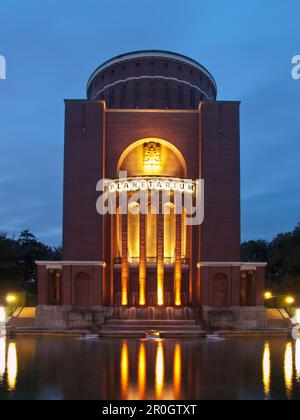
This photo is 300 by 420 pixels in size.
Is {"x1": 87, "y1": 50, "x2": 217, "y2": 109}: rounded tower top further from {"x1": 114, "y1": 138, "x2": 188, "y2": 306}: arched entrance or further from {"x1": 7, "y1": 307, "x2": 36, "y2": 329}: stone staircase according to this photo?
{"x1": 7, "y1": 307, "x2": 36, "y2": 329}: stone staircase

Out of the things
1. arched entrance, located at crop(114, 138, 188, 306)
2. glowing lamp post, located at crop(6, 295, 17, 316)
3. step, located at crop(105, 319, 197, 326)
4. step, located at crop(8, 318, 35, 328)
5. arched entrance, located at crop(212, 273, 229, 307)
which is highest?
arched entrance, located at crop(114, 138, 188, 306)

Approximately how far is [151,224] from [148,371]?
23.4 metres

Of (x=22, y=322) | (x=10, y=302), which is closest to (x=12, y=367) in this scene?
(x=22, y=322)

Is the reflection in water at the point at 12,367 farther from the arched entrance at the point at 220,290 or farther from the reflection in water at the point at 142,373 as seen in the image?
the arched entrance at the point at 220,290

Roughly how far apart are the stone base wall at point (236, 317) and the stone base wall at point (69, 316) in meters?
6.46

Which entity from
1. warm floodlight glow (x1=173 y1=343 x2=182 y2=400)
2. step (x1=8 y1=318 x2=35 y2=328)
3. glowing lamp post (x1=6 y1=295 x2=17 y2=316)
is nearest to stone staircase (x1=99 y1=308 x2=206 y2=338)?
step (x1=8 y1=318 x2=35 y2=328)

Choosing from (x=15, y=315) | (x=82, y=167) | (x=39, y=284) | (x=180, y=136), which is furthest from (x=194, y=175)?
(x=15, y=315)

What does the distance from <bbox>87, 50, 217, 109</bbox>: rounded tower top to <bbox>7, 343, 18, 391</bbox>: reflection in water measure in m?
25.6

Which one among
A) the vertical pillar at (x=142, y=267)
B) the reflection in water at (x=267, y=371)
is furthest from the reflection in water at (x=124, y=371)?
the vertical pillar at (x=142, y=267)

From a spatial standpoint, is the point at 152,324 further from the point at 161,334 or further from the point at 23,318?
the point at 23,318

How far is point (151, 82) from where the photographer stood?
43562 millimetres

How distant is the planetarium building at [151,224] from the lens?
34156mm

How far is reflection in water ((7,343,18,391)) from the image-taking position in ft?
43.3
